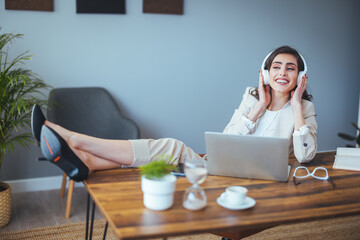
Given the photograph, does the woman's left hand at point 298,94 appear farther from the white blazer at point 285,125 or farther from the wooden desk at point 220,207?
the wooden desk at point 220,207

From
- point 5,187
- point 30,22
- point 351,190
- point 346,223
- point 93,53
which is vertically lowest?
point 346,223

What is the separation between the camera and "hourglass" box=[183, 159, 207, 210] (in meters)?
1.49

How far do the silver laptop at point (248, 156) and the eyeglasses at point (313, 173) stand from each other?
13 centimetres

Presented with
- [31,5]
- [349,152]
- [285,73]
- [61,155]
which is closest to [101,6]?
[31,5]

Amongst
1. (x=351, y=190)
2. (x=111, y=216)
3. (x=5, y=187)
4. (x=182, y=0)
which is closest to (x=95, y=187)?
(x=111, y=216)

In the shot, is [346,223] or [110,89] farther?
→ [110,89]

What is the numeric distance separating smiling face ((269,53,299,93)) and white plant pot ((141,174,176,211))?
119 centimetres

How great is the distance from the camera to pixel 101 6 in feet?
11.9

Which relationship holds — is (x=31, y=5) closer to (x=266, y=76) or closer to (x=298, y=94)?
(x=266, y=76)

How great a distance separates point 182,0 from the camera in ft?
12.8

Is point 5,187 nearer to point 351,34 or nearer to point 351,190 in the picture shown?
point 351,190

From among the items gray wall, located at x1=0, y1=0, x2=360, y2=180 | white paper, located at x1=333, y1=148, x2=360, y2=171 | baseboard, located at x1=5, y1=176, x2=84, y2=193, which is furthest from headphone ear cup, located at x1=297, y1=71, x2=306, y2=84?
baseboard, located at x1=5, y1=176, x2=84, y2=193

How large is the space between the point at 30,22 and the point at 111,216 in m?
2.52

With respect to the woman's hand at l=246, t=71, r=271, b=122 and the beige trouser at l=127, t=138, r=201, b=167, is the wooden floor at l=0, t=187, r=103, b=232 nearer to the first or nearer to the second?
the beige trouser at l=127, t=138, r=201, b=167
